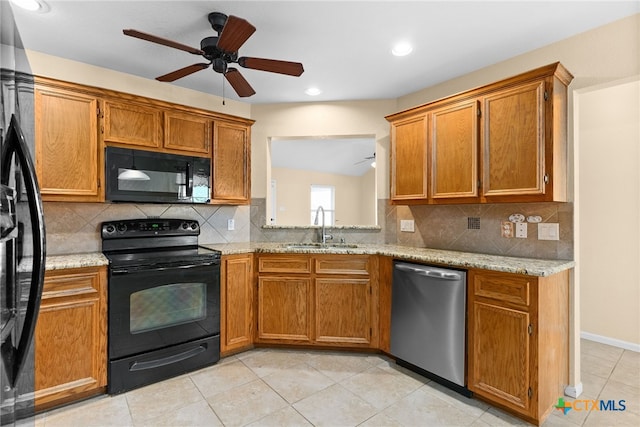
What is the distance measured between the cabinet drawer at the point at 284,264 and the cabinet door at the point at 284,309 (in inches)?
2.8

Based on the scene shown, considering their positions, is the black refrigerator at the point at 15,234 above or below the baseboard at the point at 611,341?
above

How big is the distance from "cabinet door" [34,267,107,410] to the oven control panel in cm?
53

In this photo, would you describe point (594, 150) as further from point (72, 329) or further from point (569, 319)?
point (72, 329)

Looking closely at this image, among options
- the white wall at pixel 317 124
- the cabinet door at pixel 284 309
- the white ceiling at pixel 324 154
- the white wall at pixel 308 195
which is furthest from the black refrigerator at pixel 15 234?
the white wall at pixel 308 195

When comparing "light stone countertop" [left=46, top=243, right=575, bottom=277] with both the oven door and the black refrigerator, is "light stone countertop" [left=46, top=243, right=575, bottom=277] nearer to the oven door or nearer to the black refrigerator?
the oven door

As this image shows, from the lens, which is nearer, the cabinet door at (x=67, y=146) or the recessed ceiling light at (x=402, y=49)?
the cabinet door at (x=67, y=146)

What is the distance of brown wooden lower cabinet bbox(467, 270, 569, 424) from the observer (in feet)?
6.04

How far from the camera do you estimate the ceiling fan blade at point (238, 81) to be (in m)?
2.13

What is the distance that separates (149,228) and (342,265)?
66.5 inches

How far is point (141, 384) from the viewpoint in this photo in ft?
7.30

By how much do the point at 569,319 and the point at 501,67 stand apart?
1.96 m

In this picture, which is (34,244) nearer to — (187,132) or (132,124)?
(132,124)

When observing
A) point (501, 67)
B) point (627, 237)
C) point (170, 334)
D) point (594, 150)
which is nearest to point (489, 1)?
point (501, 67)

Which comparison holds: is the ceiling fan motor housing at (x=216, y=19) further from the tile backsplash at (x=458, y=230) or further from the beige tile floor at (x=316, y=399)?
the beige tile floor at (x=316, y=399)
